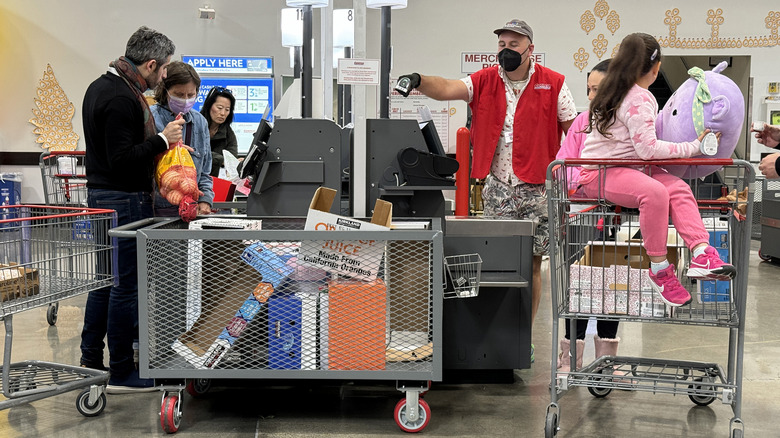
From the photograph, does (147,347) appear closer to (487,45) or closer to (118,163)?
(118,163)

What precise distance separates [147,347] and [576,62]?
28.9ft

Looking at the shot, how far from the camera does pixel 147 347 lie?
2977 millimetres

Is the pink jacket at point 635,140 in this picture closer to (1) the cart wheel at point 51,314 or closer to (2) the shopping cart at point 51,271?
(2) the shopping cart at point 51,271

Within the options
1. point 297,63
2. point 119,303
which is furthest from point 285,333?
point 297,63

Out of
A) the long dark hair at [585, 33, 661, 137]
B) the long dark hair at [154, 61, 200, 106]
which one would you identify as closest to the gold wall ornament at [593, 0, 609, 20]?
the long dark hair at [154, 61, 200, 106]

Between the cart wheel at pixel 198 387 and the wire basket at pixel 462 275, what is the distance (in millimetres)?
1186

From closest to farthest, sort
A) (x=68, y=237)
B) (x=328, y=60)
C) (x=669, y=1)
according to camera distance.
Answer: (x=68, y=237) → (x=328, y=60) → (x=669, y=1)

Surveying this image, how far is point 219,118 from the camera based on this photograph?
5477mm

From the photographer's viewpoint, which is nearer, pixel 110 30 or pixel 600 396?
pixel 600 396

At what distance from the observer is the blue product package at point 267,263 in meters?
2.99

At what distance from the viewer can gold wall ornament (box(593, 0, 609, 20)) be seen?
417 inches

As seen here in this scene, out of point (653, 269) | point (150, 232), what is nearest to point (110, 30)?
point (150, 232)

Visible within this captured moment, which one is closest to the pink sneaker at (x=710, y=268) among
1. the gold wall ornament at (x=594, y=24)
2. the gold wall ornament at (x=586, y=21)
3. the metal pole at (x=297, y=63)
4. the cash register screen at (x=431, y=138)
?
the cash register screen at (x=431, y=138)

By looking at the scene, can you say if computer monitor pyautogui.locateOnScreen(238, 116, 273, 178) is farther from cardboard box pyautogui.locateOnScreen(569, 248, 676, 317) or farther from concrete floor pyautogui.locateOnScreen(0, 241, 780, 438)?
cardboard box pyautogui.locateOnScreen(569, 248, 676, 317)
